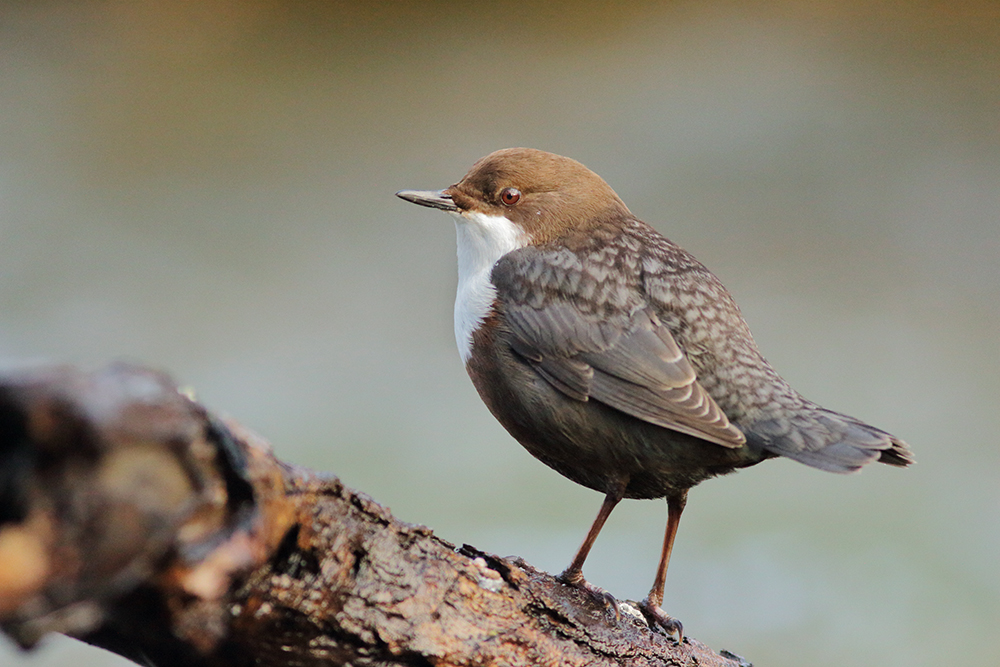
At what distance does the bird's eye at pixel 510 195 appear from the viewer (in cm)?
323

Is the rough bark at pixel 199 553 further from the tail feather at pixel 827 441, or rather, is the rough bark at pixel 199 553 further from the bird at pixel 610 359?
the tail feather at pixel 827 441

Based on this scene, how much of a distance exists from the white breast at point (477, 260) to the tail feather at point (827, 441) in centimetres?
92

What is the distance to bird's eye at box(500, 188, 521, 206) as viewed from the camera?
3.23 meters

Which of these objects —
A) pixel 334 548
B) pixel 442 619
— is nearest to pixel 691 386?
pixel 442 619

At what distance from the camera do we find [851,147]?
8586 millimetres

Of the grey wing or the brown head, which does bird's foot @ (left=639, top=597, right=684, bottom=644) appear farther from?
the brown head

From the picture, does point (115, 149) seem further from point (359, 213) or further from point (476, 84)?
point (476, 84)

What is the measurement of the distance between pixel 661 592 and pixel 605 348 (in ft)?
2.61

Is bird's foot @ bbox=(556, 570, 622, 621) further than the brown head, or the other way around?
the brown head

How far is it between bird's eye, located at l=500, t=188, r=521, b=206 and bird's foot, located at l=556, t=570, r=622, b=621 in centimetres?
126

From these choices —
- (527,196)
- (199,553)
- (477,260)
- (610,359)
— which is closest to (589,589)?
(610,359)

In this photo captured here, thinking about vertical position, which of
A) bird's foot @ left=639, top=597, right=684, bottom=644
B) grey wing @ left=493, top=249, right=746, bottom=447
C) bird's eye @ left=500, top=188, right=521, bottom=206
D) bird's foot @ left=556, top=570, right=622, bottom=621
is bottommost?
bird's foot @ left=639, top=597, right=684, bottom=644

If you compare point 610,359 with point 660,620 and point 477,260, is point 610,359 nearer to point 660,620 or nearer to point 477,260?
point 477,260

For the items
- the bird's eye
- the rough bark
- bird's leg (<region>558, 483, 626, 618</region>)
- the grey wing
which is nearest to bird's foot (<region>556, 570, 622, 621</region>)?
bird's leg (<region>558, 483, 626, 618</region>)
